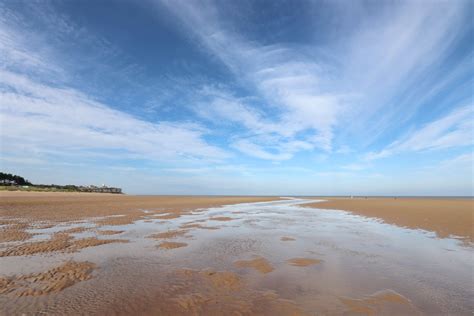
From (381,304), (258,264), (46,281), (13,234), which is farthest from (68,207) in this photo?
(381,304)

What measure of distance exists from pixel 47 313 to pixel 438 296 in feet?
27.2

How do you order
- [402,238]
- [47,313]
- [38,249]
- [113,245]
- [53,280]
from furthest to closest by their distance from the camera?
[402,238] < [113,245] < [38,249] < [53,280] < [47,313]

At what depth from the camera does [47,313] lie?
438 cm

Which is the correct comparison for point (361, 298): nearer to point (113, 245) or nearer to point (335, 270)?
point (335, 270)

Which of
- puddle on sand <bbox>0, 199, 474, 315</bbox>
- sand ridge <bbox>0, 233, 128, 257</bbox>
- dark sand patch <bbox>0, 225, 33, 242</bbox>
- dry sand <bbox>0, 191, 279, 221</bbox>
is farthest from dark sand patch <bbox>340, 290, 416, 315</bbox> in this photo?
dry sand <bbox>0, 191, 279, 221</bbox>

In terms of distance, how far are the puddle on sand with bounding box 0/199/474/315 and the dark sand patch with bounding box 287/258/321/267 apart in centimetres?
3

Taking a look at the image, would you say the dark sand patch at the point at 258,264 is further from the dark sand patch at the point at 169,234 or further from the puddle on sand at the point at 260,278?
the dark sand patch at the point at 169,234

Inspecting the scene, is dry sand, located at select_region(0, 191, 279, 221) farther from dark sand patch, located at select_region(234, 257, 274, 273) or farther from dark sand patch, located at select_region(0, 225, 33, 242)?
dark sand patch, located at select_region(234, 257, 274, 273)

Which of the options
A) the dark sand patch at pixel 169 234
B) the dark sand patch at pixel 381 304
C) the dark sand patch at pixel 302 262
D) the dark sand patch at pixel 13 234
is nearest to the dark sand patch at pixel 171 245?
the dark sand patch at pixel 169 234

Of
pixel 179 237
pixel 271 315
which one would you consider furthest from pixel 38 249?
pixel 271 315

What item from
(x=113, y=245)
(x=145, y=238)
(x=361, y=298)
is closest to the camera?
(x=361, y=298)

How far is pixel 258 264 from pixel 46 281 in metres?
5.75

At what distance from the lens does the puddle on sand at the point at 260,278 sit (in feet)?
15.5

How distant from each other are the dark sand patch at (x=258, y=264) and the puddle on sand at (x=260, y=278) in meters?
0.03
